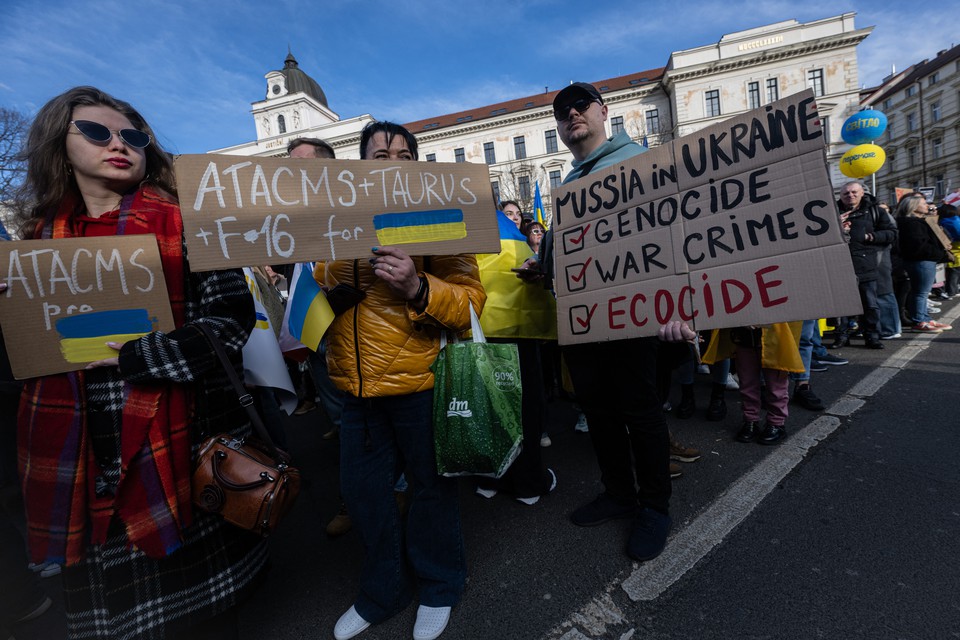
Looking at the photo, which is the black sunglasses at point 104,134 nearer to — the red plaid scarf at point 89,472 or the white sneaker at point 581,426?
the red plaid scarf at point 89,472

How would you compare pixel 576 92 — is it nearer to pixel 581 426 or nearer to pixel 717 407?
pixel 581 426

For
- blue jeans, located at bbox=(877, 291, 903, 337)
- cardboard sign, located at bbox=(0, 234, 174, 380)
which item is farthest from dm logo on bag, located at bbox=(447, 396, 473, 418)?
blue jeans, located at bbox=(877, 291, 903, 337)

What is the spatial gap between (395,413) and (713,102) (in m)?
41.8

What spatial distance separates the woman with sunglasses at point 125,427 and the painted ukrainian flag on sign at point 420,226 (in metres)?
0.52

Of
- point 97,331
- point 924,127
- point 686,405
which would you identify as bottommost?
point 686,405

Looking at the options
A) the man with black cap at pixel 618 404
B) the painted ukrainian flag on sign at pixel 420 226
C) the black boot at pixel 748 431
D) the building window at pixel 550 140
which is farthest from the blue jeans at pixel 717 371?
Result: the building window at pixel 550 140

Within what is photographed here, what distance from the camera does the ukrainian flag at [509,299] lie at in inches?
98.6

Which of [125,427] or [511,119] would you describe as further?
[511,119]

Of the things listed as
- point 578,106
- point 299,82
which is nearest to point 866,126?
point 578,106

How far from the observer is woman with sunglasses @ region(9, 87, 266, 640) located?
1.18 metres

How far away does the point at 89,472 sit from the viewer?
1217 millimetres

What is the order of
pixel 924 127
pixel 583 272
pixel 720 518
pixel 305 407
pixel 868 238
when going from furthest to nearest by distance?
1. pixel 924 127
2. pixel 305 407
3. pixel 868 238
4. pixel 720 518
5. pixel 583 272

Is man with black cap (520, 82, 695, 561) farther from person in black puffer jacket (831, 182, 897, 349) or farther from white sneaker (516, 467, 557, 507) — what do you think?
person in black puffer jacket (831, 182, 897, 349)

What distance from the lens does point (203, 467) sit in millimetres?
1232
